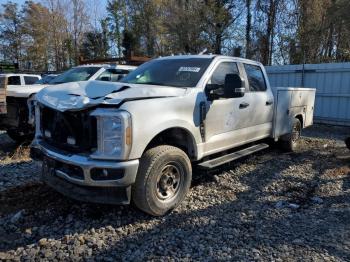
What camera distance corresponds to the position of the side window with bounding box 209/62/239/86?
16.6 ft

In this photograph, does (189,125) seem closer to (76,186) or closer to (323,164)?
(76,186)

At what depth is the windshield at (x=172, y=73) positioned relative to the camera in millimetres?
4858

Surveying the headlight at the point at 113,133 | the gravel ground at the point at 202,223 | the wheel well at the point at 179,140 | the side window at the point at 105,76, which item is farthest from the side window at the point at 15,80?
the headlight at the point at 113,133

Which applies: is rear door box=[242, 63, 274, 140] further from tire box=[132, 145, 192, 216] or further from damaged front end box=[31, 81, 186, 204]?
damaged front end box=[31, 81, 186, 204]

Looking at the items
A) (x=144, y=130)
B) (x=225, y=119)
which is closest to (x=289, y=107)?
(x=225, y=119)

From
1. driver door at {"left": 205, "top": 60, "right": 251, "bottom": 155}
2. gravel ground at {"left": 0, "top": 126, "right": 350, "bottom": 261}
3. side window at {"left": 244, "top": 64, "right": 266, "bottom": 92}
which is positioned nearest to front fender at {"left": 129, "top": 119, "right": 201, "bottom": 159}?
driver door at {"left": 205, "top": 60, "right": 251, "bottom": 155}

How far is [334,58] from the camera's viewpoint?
926 inches

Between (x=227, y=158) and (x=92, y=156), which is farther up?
(x=92, y=156)

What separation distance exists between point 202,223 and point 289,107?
4174 millimetres

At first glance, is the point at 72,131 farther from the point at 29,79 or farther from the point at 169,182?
the point at 29,79

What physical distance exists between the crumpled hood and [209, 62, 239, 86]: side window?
785mm

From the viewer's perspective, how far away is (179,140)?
15.1ft

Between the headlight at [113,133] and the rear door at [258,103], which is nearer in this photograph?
the headlight at [113,133]

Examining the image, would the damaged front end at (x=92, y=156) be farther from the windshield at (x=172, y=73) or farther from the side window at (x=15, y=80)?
the side window at (x=15, y=80)
